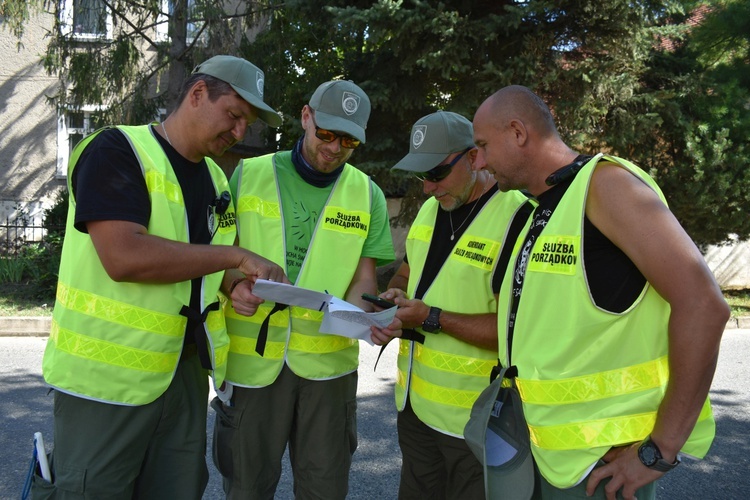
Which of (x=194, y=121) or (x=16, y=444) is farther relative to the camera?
(x=16, y=444)

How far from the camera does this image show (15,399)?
5703 millimetres

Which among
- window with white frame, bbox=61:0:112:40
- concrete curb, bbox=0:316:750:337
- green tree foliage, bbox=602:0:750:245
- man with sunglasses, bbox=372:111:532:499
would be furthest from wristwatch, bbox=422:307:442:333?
window with white frame, bbox=61:0:112:40

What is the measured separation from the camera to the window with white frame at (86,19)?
10062 millimetres

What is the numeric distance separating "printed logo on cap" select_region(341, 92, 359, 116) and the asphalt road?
2.49 meters

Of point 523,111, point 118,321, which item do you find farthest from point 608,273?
point 118,321

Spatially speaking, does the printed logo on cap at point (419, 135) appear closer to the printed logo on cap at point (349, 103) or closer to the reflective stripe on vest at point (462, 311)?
the printed logo on cap at point (349, 103)

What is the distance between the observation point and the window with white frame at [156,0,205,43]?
34.3 ft

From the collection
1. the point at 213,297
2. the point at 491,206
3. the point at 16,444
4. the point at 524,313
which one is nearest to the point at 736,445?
the point at 491,206

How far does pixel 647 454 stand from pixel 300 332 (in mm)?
1609

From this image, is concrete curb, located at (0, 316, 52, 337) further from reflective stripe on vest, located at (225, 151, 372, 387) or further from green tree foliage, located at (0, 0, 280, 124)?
reflective stripe on vest, located at (225, 151, 372, 387)

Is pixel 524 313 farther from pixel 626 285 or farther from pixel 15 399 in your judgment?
pixel 15 399

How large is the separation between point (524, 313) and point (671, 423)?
1.75 feet

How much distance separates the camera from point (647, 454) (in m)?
1.85

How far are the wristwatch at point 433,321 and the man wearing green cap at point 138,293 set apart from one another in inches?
28.9
